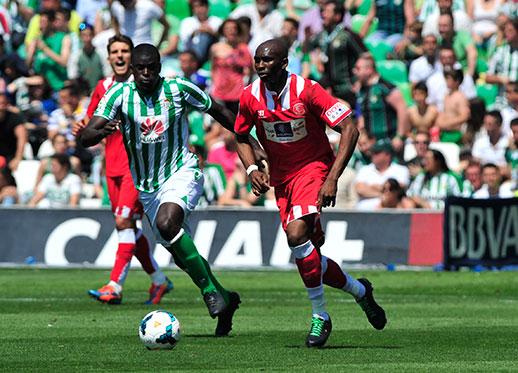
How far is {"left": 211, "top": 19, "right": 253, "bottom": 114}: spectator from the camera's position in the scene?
75.9 feet

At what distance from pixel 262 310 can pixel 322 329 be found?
3639 millimetres

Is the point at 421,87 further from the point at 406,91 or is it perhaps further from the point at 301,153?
the point at 301,153

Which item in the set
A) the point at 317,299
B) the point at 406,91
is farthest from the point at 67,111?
the point at 317,299

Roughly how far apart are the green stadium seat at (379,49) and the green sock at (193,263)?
1345cm

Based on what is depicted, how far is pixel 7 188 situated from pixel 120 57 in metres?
8.21

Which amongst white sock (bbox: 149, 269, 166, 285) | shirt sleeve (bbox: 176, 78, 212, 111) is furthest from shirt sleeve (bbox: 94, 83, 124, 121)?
white sock (bbox: 149, 269, 166, 285)

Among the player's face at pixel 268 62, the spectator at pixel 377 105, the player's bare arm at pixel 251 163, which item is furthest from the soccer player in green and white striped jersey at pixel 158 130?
the spectator at pixel 377 105

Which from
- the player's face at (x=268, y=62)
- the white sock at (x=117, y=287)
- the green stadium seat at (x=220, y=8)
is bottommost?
the white sock at (x=117, y=287)

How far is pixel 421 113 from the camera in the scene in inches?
890

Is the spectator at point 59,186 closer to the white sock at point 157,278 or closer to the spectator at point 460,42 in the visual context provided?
the spectator at point 460,42

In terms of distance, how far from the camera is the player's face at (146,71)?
11.5m

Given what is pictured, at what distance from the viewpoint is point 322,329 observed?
998 cm

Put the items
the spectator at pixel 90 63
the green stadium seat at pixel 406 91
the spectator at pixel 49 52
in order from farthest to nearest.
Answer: the spectator at pixel 49 52, the spectator at pixel 90 63, the green stadium seat at pixel 406 91

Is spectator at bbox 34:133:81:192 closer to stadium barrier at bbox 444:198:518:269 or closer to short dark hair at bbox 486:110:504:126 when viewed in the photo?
stadium barrier at bbox 444:198:518:269
